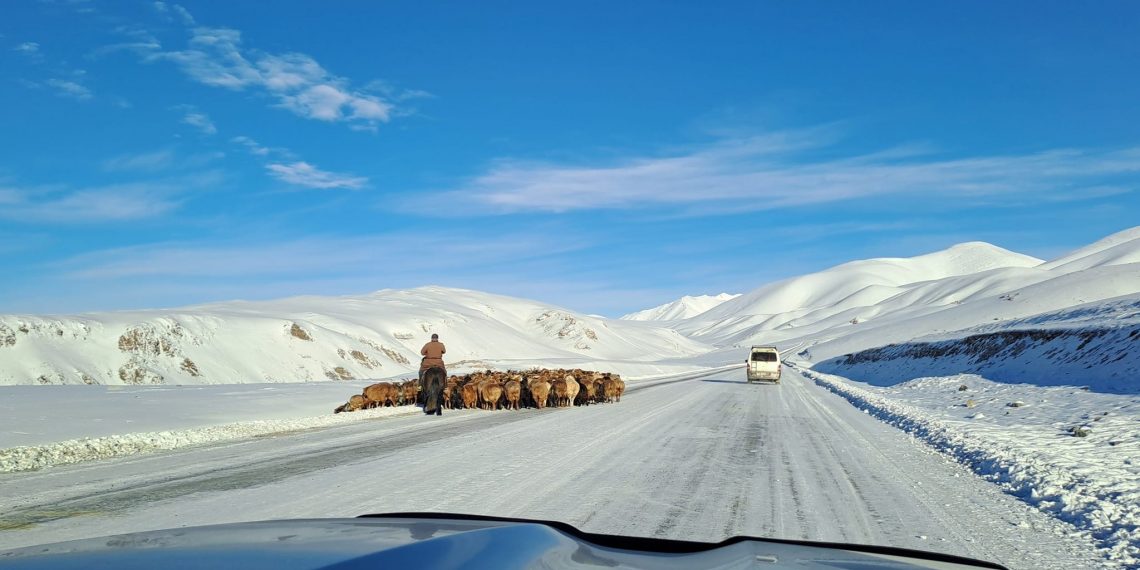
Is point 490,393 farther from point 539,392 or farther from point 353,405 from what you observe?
point 353,405

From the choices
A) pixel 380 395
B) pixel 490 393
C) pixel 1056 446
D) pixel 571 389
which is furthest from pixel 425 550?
pixel 571 389

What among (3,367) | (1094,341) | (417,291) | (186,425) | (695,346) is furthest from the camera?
(695,346)

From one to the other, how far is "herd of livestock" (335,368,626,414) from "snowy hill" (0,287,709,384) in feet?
81.7

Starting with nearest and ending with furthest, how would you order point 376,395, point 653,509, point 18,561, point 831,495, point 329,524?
point 18,561, point 329,524, point 653,509, point 831,495, point 376,395

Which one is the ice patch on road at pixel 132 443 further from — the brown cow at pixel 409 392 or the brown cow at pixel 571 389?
the brown cow at pixel 571 389

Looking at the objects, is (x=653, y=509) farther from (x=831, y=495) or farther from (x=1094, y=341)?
(x=1094, y=341)

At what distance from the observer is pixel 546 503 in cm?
773

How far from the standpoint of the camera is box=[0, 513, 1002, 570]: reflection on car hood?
267 centimetres

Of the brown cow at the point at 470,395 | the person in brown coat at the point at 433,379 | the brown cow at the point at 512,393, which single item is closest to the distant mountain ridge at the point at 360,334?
the brown cow at the point at 512,393

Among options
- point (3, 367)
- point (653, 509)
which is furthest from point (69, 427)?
point (3, 367)

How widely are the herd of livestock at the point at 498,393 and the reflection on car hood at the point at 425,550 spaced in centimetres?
2008

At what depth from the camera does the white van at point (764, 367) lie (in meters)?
41.6

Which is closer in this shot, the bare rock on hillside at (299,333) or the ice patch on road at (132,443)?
the ice patch on road at (132,443)

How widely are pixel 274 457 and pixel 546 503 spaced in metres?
6.00
